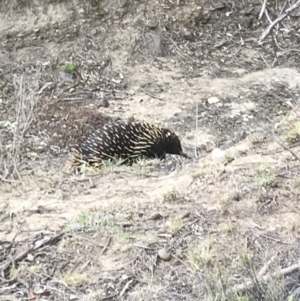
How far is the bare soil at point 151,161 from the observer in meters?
4.21

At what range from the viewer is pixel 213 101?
1020 cm

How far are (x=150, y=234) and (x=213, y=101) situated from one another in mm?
5741

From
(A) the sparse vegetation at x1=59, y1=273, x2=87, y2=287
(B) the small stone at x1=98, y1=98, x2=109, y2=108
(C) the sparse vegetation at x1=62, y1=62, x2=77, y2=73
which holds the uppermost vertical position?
(A) the sparse vegetation at x1=59, y1=273, x2=87, y2=287

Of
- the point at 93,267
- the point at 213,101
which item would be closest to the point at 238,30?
the point at 213,101

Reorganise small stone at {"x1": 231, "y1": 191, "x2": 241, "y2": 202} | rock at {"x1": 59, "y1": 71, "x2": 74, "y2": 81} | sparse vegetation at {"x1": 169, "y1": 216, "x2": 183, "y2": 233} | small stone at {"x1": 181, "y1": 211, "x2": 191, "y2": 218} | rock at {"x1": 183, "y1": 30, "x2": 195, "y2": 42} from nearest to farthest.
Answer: sparse vegetation at {"x1": 169, "y1": 216, "x2": 183, "y2": 233} → small stone at {"x1": 181, "y1": 211, "x2": 191, "y2": 218} → small stone at {"x1": 231, "y1": 191, "x2": 241, "y2": 202} → rock at {"x1": 59, "y1": 71, "x2": 74, "y2": 81} → rock at {"x1": 183, "y1": 30, "x2": 195, "y2": 42}

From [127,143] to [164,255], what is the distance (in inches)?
181

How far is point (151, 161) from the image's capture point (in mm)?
8156

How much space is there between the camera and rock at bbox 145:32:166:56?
11.4 metres

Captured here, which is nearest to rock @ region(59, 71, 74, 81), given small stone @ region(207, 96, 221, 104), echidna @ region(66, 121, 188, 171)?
echidna @ region(66, 121, 188, 171)

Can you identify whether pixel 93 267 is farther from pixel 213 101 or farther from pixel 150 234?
pixel 213 101

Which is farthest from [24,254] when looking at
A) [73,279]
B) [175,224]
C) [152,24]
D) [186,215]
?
[152,24]

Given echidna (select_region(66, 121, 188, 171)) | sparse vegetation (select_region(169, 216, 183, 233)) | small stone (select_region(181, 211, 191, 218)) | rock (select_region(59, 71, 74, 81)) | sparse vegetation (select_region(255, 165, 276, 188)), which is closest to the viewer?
sparse vegetation (select_region(169, 216, 183, 233))

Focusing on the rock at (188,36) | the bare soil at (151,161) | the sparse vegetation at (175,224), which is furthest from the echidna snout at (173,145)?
the sparse vegetation at (175,224)

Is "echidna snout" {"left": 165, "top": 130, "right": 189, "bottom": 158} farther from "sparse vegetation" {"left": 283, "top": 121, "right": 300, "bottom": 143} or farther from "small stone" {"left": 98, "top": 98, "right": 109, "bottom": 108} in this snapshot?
"sparse vegetation" {"left": 283, "top": 121, "right": 300, "bottom": 143}
